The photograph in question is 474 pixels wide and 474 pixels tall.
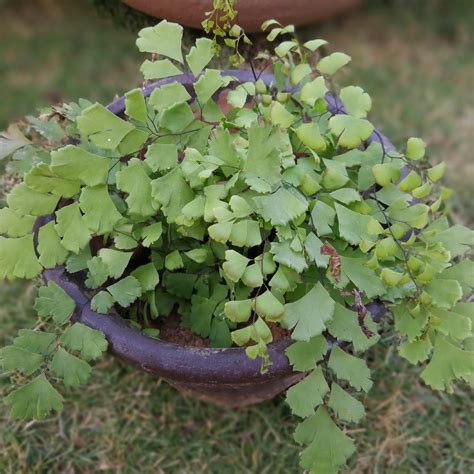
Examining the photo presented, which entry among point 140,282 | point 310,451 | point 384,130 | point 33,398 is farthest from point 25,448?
point 384,130

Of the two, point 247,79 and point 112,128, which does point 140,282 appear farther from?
point 247,79

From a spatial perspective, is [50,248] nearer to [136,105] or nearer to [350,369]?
[136,105]

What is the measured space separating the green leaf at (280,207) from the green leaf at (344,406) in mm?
287

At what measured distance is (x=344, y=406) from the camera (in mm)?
981

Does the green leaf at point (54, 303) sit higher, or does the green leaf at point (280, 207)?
the green leaf at point (280, 207)

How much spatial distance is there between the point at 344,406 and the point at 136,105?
56cm

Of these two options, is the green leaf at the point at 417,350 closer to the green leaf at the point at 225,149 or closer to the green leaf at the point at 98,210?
the green leaf at the point at 225,149

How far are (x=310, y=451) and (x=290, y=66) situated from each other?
2.12ft

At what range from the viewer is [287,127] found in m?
1.00

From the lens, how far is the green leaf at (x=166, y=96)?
0.97 metres

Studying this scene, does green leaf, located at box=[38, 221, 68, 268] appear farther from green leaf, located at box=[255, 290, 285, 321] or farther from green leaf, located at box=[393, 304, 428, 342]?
green leaf, located at box=[393, 304, 428, 342]

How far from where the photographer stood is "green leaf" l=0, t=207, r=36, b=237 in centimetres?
99

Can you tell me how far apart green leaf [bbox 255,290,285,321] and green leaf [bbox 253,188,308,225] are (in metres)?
0.11

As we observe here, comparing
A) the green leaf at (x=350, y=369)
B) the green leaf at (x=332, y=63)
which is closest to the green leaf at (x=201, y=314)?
the green leaf at (x=350, y=369)
